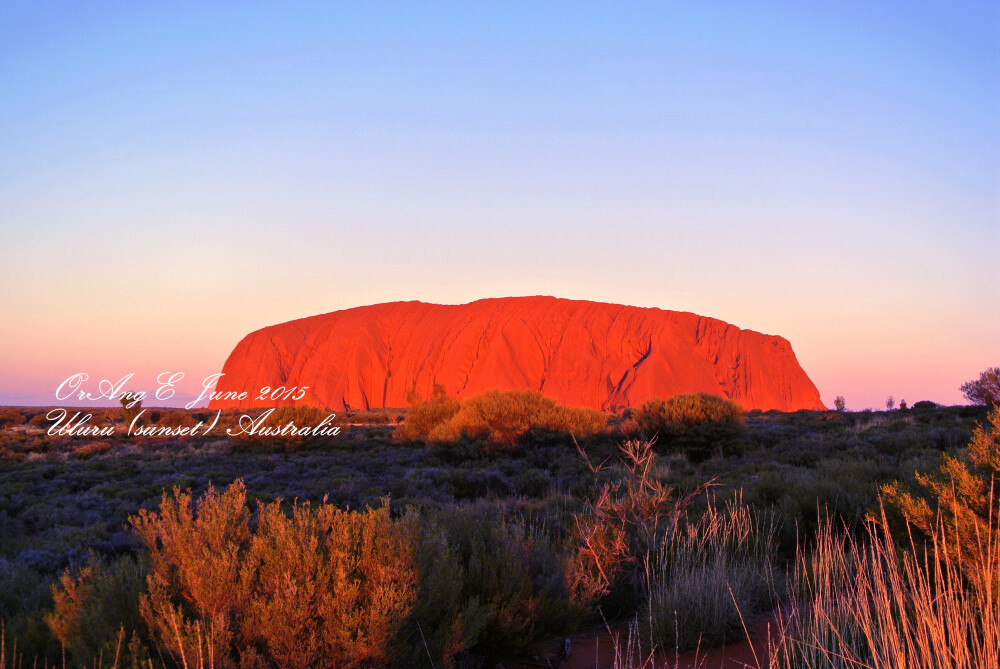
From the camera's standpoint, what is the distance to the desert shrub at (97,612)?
3131mm

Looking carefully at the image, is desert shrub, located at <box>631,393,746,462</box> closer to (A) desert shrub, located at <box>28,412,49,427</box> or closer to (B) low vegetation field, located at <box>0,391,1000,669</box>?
(B) low vegetation field, located at <box>0,391,1000,669</box>

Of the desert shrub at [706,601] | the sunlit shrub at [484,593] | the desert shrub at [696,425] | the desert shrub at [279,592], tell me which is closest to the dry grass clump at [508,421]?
the desert shrub at [696,425]

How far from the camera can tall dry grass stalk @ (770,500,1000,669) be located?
3000mm

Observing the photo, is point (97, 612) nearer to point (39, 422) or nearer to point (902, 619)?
point (902, 619)

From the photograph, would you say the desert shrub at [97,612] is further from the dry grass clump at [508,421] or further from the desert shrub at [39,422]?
the desert shrub at [39,422]

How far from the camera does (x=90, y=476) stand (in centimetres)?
1334

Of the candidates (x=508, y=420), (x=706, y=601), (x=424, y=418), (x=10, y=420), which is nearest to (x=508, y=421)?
(x=508, y=420)

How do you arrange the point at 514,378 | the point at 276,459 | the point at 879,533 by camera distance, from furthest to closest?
the point at 514,378 < the point at 276,459 < the point at 879,533

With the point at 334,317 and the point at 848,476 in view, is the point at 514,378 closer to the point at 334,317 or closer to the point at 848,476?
the point at 334,317

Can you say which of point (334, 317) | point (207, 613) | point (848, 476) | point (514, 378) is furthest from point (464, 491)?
point (334, 317)

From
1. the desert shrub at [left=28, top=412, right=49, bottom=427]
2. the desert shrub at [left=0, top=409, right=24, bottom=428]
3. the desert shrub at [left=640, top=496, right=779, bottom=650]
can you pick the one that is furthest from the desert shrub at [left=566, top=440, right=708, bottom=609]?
the desert shrub at [left=0, top=409, right=24, bottom=428]

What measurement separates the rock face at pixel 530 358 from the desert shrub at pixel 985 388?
2632cm

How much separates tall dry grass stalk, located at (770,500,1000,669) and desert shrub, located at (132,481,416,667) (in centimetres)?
192

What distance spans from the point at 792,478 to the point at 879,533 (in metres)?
2.73
